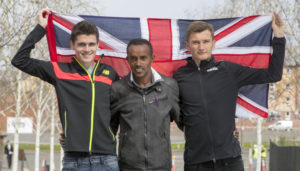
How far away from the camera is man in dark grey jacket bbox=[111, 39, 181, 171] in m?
4.83

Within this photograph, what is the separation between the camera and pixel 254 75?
5609mm

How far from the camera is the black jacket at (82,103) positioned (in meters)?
4.91

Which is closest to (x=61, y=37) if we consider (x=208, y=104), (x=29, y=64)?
(x=29, y=64)

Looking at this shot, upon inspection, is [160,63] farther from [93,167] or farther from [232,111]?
[93,167]

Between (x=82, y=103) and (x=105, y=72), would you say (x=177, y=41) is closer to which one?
(x=105, y=72)

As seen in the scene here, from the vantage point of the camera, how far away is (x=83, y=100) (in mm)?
4949

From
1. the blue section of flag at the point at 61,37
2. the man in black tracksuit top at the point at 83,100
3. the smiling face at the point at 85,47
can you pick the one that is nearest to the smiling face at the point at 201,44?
the man in black tracksuit top at the point at 83,100

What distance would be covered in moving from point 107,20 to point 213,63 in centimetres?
160

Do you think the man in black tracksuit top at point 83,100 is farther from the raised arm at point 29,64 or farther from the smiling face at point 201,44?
the smiling face at point 201,44

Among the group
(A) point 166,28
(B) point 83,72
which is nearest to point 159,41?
(A) point 166,28

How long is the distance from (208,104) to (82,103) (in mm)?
1291

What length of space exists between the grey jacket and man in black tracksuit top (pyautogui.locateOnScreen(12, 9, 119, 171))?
12 centimetres

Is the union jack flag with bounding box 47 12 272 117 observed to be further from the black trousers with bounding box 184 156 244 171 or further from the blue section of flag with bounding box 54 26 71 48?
the black trousers with bounding box 184 156 244 171

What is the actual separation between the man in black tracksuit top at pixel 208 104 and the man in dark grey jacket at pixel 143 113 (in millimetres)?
275
